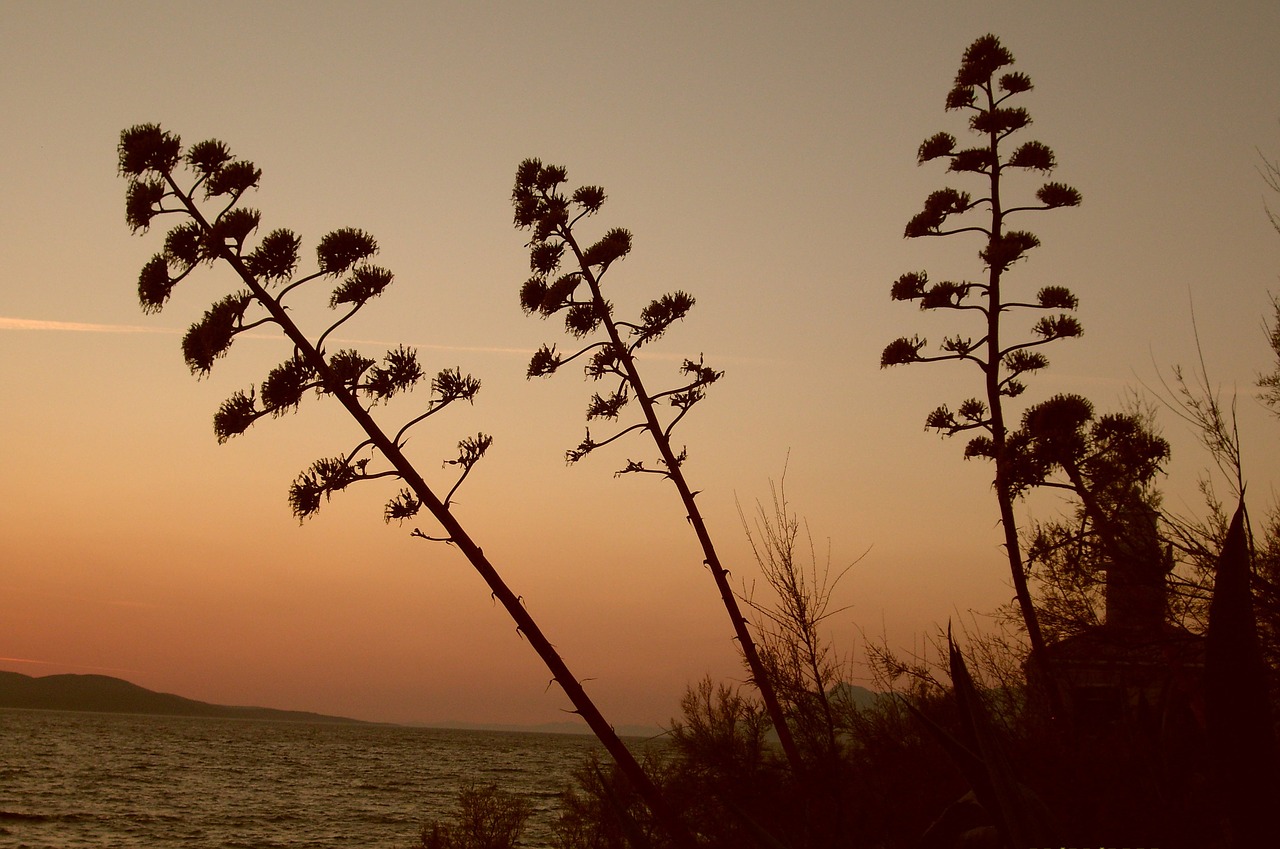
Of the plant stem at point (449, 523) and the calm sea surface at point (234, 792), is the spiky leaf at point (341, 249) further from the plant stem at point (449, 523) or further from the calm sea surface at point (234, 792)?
the calm sea surface at point (234, 792)

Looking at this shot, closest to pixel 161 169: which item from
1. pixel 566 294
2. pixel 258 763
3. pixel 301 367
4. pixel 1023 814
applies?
pixel 301 367

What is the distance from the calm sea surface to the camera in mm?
55219

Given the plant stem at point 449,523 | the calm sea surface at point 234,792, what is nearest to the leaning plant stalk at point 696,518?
the plant stem at point 449,523

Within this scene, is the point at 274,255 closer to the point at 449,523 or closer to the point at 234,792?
the point at 449,523

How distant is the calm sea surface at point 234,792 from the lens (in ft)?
181

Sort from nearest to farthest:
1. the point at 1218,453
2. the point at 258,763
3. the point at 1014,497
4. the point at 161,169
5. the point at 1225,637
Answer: the point at 1225,637 < the point at 1218,453 < the point at 161,169 < the point at 1014,497 < the point at 258,763

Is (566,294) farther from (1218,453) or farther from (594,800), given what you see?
(594,800)

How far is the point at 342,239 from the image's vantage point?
1184cm

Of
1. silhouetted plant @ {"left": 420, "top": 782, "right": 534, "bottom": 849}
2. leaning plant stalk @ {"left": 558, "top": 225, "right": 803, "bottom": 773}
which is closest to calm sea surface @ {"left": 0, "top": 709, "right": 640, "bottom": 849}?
silhouetted plant @ {"left": 420, "top": 782, "right": 534, "bottom": 849}

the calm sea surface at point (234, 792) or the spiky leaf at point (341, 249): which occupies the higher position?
the spiky leaf at point (341, 249)

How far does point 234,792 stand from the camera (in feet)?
279

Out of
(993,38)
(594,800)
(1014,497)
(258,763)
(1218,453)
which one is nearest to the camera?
(1218,453)

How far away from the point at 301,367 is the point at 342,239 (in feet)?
5.80

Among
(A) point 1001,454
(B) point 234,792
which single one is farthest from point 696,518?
(B) point 234,792
